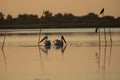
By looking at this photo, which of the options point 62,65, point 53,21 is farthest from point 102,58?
point 53,21

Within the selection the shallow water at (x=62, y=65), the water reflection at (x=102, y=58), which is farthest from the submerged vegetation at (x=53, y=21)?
the water reflection at (x=102, y=58)

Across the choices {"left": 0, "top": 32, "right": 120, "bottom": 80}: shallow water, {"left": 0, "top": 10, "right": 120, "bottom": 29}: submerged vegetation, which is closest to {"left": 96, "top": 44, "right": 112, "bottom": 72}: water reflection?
{"left": 0, "top": 32, "right": 120, "bottom": 80}: shallow water

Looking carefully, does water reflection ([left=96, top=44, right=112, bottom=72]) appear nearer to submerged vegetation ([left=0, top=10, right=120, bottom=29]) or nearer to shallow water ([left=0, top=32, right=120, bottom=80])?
shallow water ([left=0, top=32, right=120, bottom=80])

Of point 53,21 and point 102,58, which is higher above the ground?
point 53,21

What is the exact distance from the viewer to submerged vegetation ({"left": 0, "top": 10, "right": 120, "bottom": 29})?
11.3 ft

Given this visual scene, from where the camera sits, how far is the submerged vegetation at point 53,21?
3.46 metres

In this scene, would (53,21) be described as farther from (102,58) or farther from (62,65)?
(62,65)

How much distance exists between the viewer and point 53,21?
3480 mm

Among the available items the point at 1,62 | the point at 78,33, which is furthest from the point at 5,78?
the point at 78,33

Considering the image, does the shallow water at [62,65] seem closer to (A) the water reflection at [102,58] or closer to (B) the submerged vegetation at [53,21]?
(A) the water reflection at [102,58]

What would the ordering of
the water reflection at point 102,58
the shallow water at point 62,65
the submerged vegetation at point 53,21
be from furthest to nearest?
1. the submerged vegetation at point 53,21
2. the water reflection at point 102,58
3. the shallow water at point 62,65

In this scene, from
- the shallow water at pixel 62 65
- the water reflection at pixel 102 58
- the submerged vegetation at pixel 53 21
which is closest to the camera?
the shallow water at pixel 62 65

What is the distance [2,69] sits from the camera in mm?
1613

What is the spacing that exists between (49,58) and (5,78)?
2.06 feet
